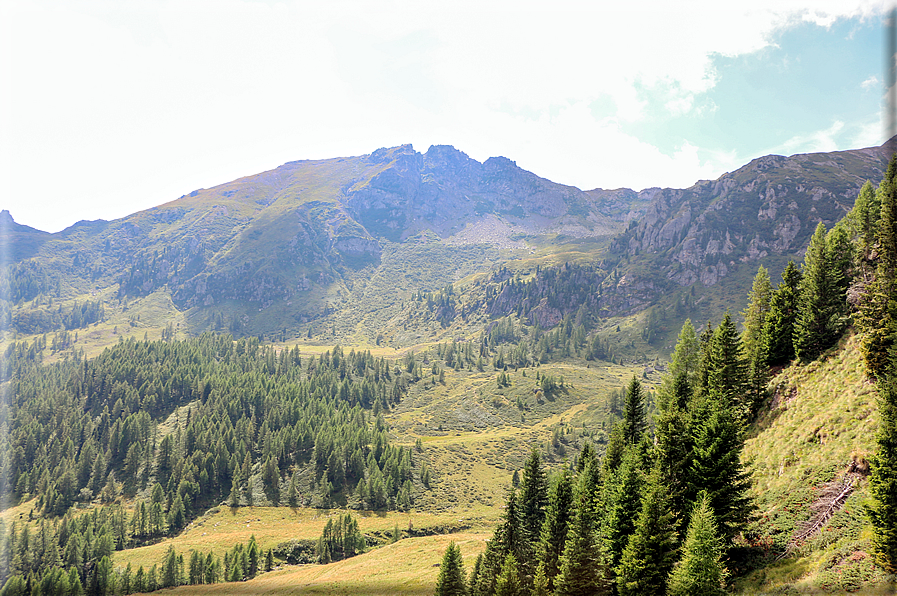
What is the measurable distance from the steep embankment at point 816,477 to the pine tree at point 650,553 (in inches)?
188

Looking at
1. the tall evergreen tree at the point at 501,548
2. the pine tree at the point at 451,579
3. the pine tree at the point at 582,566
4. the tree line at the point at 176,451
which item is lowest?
the tree line at the point at 176,451

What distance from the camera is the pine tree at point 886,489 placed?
842 inches

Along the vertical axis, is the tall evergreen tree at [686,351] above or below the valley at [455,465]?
above

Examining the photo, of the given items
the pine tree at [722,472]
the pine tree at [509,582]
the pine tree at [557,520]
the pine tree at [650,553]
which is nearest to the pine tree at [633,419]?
the pine tree at [557,520]

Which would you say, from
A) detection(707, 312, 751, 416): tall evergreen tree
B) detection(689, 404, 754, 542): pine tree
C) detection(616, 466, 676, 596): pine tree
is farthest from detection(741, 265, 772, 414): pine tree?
detection(616, 466, 676, 596): pine tree

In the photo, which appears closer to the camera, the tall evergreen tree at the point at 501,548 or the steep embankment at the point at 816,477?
the steep embankment at the point at 816,477

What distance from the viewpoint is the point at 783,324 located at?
162 ft

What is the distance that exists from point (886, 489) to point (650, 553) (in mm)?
14569

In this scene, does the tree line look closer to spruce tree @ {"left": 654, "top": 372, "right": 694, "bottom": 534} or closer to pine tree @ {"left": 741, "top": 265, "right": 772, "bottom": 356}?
pine tree @ {"left": 741, "top": 265, "right": 772, "bottom": 356}

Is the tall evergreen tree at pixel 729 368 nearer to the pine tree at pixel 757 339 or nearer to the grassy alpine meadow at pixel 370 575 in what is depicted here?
the pine tree at pixel 757 339

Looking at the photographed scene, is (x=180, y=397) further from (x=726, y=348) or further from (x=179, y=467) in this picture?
(x=726, y=348)

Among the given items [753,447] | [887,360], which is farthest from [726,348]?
[887,360]

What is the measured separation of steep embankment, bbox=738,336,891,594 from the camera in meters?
24.1

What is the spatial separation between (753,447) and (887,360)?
47.2 ft
